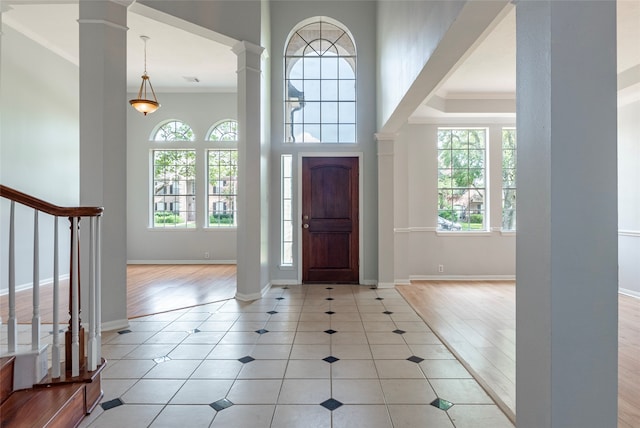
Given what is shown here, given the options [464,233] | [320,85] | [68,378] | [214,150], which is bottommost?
[68,378]

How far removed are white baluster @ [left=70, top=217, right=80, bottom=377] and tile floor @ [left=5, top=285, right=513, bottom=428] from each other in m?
0.32

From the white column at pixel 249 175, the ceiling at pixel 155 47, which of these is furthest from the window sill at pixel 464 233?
the ceiling at pixel 155 47

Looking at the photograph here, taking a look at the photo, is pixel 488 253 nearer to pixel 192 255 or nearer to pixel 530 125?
pixel 530 125

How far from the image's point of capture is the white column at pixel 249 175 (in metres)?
4.35

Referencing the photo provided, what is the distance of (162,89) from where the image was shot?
710cm

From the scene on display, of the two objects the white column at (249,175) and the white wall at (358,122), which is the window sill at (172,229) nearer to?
the white wall at (358,122)

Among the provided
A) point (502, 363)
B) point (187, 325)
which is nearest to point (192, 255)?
point (187, 325)

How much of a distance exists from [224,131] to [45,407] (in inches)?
248

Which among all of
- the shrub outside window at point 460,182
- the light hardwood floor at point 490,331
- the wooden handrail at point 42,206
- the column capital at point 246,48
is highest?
the column capital at point 246,48

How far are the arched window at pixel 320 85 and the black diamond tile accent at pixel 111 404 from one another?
4216mm

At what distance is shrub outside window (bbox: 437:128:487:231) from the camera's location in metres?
6.02

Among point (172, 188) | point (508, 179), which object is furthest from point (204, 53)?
point (508, 179)

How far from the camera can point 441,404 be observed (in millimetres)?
2020

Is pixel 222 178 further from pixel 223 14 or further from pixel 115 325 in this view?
pixel 115 325
